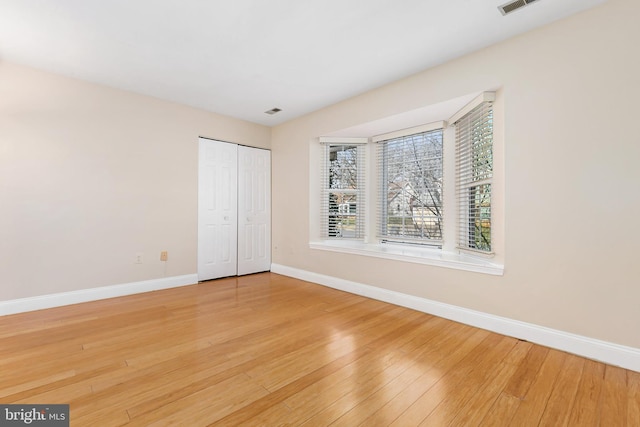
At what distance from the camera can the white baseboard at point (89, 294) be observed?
118 inches

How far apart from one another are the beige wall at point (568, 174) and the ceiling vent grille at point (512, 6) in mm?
402

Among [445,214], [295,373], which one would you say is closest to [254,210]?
[445,214]

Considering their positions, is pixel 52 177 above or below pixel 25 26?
below

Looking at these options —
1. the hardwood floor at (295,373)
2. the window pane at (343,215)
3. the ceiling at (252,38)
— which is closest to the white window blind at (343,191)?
the window pane at (343,215)

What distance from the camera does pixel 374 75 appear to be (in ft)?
10.6

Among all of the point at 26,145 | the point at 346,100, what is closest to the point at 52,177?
the point at 26,145

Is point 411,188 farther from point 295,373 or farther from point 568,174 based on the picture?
point 295,373

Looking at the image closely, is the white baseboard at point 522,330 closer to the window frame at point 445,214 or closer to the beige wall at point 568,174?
the beige wall at point 568,174

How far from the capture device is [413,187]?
3.79 m

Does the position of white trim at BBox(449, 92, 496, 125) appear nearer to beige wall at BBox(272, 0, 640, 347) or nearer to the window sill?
beige wall at BBox(272, 0, 640, 347)

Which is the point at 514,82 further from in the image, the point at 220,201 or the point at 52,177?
the point at 52,177

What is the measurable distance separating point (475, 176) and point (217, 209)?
3.73 meters

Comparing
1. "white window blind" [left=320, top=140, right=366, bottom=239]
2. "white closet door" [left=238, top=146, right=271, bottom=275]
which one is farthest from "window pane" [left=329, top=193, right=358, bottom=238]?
"white closet door" [left=238, top=146, right=271, bottom=275]

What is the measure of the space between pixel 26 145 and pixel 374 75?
3967mm
